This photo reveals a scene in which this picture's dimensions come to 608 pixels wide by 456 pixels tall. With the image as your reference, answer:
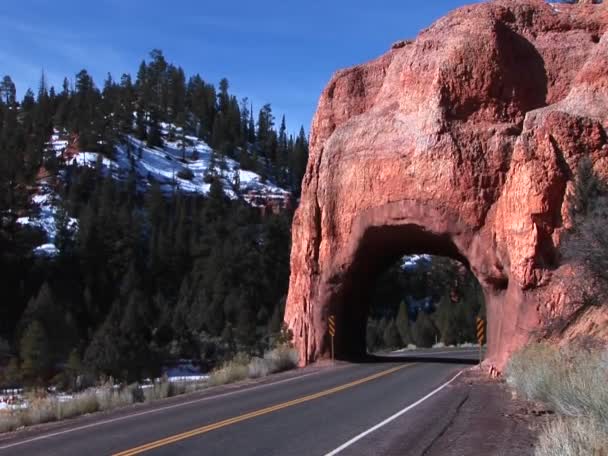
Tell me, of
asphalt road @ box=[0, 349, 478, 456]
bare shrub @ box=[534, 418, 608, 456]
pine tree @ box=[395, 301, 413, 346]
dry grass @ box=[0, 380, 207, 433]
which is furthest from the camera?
pine tree @ box=[395, 301, 413, 346]

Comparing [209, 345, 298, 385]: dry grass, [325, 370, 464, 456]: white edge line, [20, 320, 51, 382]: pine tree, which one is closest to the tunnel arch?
[209, 345, 298, 385]: dry grass

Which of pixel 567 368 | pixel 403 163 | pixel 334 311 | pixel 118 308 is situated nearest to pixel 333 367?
pixel 334 311

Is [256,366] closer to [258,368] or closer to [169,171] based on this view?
[258,368]

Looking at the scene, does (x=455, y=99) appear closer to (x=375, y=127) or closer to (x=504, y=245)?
(x=375, y=127)

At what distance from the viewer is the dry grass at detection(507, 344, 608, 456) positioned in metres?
8.00

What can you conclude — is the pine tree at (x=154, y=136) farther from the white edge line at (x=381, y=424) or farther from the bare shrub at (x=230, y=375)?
the white edge line at (x=381, y=424)

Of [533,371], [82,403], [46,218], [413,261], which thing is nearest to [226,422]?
[82,403]

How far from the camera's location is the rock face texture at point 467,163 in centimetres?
2295

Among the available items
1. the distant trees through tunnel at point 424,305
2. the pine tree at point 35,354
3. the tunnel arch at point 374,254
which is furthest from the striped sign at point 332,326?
the distant trees through tunnel at point 424,305

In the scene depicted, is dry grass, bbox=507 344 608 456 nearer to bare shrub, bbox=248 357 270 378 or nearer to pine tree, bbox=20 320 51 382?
bare shrub, bbox=248 357 270 378

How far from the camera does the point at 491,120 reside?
87.6 ft

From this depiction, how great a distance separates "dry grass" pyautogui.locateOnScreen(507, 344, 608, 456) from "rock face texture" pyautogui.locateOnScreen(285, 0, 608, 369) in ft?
12.0

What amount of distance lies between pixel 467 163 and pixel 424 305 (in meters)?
65.8

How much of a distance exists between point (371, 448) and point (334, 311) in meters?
20.1
